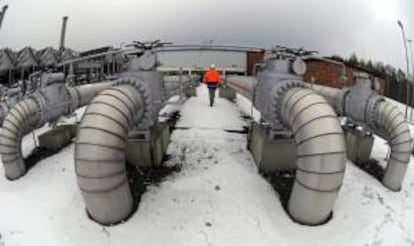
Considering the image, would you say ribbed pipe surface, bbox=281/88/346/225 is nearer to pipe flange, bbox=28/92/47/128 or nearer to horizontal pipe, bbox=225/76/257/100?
horizontal pipe, bbox=225/76/257/100

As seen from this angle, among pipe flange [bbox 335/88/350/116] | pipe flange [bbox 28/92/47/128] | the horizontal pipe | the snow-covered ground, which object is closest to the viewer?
the snow-covered ground

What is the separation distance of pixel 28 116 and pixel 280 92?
6.00 meters

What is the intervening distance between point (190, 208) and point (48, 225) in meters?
2.66

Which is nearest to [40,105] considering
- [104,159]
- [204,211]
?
[104,159]

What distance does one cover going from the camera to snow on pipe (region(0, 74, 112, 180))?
31.2 feet

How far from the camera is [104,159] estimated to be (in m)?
6.90

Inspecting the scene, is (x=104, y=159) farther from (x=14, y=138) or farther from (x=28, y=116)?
(x=28, y=116)

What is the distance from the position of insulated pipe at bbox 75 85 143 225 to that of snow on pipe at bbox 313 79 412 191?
5.79 m

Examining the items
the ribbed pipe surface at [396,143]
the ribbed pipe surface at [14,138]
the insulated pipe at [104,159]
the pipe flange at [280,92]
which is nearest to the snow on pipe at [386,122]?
the ribbed pipe surface at [396,143]

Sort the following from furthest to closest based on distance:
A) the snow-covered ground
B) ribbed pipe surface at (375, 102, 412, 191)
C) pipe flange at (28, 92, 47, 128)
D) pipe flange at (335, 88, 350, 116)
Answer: pipe flange at (335, 88, 350, 116) → pipe flange at (28, 92, 47, 128) → ribbed pipe surface at (375, 102, 412, 191) → the snow-covered ground

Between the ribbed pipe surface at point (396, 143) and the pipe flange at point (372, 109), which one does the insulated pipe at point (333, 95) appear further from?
the ribbed pipe surface at point (396, 143)

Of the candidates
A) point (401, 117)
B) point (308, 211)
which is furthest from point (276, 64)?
point (308, 211)

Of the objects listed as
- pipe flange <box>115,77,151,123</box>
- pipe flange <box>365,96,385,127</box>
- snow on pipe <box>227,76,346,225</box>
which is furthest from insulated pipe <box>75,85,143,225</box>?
pipe flange <box>365,96,385,127</box>

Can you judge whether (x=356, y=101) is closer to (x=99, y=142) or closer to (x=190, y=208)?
(x=190, y=208)
